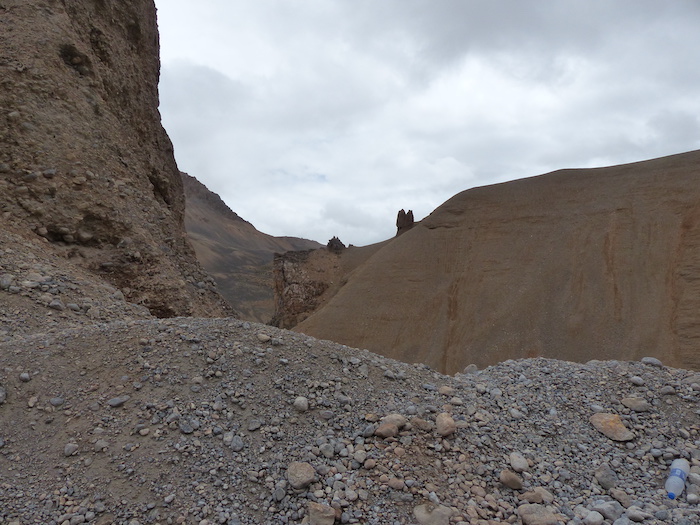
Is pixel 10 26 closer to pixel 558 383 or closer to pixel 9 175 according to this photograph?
pixel 9 175

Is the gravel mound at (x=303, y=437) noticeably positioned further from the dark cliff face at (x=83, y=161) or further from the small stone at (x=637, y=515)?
the dark cliff face at (x=83, y=161)

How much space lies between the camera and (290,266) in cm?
2944

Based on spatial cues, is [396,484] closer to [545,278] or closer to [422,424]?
[422,424]

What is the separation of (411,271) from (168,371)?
66.4ft

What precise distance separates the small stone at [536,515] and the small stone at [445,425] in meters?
0.64

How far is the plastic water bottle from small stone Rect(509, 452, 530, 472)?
33.6 inches

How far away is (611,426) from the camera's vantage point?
10.9 feet

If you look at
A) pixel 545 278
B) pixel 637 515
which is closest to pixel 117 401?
pixel 637 515

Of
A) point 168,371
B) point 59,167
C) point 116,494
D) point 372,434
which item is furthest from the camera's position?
point 59,167

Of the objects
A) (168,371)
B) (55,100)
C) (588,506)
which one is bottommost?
(588,506)

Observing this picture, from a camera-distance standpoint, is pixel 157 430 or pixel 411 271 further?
pixel 411 271

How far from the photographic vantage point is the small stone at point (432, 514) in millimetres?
2338

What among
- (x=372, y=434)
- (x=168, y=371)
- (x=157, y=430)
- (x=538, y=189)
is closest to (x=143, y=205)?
(x=168, y=371)

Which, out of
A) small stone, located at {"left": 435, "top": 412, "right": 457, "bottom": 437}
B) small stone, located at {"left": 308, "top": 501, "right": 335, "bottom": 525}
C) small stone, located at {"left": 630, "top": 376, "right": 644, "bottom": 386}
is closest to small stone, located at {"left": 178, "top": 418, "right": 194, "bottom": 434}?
small stone, located at {"left": 308, "top": 501, "right": 335, "bottom": 525}
